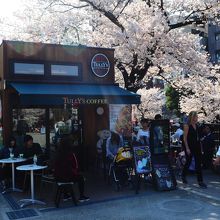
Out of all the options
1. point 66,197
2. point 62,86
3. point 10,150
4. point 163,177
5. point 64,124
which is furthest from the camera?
point 64,124

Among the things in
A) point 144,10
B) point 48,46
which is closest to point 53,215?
point 48,46

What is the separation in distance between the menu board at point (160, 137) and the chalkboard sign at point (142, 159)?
0.18 m

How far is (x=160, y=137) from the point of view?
360 inches

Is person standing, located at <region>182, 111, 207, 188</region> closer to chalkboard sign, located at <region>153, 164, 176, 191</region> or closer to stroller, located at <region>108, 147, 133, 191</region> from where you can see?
chalkboard sign, located at <region>153, 164, 176, 191</region>

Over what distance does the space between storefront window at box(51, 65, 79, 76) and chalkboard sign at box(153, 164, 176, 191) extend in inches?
157

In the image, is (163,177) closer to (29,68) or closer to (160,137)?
(160,137)

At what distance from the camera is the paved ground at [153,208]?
6754 millimetres

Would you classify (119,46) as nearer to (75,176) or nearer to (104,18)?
(104,18)

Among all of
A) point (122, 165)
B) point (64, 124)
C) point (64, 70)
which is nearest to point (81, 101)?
point (64, 70)

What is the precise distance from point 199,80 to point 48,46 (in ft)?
36.7

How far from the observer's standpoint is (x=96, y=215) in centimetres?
688

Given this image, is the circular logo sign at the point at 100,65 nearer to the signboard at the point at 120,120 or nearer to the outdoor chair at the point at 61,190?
the signboard at the point at 120,120

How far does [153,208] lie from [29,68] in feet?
18.1

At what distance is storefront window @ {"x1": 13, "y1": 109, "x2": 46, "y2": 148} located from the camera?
10613 mm
